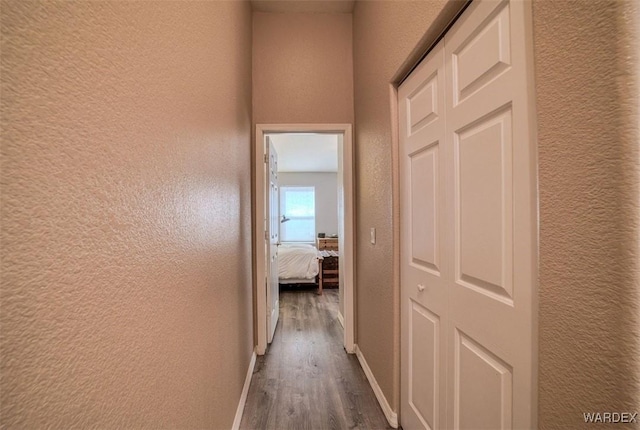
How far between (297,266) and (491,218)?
4072mm

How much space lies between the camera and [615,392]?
1.84 feet

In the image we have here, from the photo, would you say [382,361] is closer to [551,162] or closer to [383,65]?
[551,162]

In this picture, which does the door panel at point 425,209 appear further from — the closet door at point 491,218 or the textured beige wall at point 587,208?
the textured beige wall at point 587,208

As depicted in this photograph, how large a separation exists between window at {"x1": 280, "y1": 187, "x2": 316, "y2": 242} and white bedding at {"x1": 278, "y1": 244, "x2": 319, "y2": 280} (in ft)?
9.86

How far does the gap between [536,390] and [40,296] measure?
3.68 feet

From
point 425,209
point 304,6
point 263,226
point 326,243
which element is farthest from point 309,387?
point 326,243

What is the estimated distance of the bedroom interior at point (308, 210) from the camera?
4.84 metres

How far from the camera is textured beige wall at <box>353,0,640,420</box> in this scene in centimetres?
55

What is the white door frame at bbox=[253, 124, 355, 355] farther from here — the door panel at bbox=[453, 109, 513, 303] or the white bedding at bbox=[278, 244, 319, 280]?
the white bedding at bbox=[278, 244, 319, 280]

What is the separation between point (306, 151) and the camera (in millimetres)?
5711

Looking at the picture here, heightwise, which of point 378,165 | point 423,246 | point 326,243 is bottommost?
point 326,243

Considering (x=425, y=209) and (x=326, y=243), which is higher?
(x=425, y=209)

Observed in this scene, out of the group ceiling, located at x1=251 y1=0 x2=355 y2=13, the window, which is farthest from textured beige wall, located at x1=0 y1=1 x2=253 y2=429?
the window

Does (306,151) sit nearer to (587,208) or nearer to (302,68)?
(302,68)
